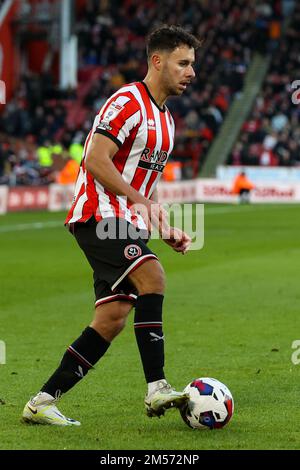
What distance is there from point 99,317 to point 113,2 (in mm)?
40861

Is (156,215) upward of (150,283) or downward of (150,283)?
upward

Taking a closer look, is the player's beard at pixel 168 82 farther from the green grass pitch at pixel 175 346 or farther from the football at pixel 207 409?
the green grass pitch at pixel 175 346

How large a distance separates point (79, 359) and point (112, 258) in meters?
0.63

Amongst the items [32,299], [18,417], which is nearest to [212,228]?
[32,299]

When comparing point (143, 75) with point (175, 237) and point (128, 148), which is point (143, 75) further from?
point (175, 237)

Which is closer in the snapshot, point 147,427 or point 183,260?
point 147,427

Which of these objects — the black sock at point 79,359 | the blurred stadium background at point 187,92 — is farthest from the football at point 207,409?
the blurred stadium background at point 187,92

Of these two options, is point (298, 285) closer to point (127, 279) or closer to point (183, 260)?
point (183, 260)

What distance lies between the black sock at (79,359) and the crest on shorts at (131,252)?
19.4 inches

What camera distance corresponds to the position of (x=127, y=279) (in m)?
6.41

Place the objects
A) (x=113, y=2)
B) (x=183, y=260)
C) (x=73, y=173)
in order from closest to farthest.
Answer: (x=183, y=260)
(x=73, y=173)
(x=113, y=2)

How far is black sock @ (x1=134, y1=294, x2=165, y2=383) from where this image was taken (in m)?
6.35

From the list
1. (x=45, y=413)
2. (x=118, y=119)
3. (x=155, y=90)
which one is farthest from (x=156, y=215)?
(x=45, y=413)

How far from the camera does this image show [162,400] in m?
6.27
